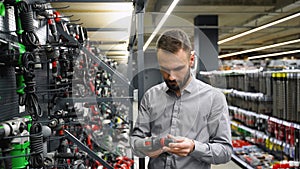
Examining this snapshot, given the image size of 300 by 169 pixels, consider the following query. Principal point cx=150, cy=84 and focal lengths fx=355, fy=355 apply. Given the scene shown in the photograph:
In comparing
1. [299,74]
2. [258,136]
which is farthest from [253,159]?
[299,74]

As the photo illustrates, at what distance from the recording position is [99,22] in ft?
12.5

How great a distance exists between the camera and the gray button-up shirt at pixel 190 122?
5.72 feet

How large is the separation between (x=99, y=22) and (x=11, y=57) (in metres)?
2.38

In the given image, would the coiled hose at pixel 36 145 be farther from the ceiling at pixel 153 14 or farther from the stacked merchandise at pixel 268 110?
the stacked merchandise at pixel 268 110

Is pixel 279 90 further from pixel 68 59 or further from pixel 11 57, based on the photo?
pixel 11 57

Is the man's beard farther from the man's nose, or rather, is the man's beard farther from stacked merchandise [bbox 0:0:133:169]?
stacked merchandise [bbox 0:0:133:169]

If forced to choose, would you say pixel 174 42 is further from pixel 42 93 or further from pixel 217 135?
pixel 42 93

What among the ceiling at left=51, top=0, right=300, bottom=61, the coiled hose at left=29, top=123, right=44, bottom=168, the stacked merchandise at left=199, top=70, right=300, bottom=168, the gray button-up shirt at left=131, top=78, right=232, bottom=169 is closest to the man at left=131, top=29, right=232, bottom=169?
the gray button-up shirt at left=131, top=78, right=232, bottom=169

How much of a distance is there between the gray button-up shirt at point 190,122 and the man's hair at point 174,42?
0.85 ft

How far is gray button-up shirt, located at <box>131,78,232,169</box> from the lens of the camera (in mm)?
1744

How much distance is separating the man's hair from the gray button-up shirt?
259mm

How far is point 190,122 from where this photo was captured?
178cm

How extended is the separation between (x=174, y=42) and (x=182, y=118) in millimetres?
399

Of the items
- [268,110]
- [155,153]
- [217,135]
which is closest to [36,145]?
[155,153]
